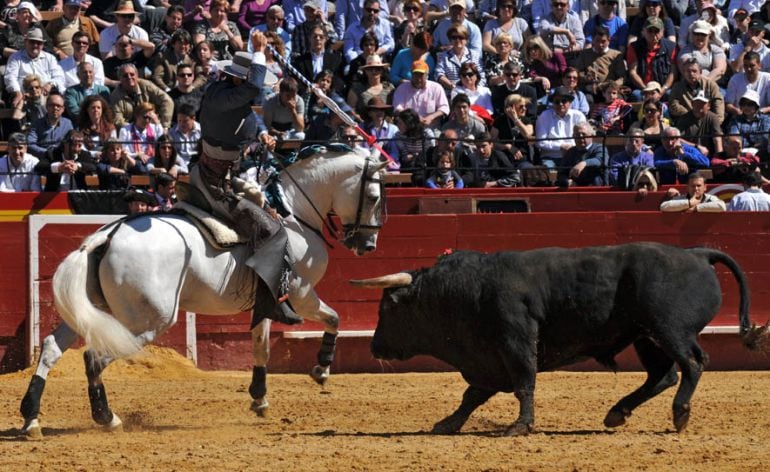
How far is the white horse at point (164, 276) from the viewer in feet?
30.4

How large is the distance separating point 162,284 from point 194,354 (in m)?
4.11

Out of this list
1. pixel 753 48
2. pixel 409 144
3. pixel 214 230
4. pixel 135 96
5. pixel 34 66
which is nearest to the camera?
pixel 214 230

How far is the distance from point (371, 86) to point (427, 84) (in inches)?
26.1

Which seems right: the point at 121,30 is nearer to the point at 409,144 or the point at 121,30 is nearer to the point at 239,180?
the point at 409,144

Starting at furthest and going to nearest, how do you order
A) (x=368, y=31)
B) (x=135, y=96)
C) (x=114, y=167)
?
(x=368, y=31) → (x=135, y=96) → (x=114, y=167)

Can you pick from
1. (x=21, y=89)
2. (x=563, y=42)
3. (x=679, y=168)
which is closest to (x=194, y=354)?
(x=21, y=89)

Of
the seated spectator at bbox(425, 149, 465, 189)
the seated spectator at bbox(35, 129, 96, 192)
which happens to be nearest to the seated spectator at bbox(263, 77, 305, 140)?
the seated spectator at bbox(425, 149, 465, 189)

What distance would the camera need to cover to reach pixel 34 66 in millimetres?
16219

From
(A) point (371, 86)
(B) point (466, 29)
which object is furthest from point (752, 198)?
(A) point (371, 86)

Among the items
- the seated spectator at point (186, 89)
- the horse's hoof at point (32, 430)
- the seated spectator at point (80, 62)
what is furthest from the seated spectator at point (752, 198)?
the horse's hoof at point (32, 430)

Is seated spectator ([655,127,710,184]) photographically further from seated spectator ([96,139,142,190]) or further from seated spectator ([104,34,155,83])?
seated spectator ([104,34,155,83])

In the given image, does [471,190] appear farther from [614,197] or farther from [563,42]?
[563,42]

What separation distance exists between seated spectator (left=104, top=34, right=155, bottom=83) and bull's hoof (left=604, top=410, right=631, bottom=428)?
895cm

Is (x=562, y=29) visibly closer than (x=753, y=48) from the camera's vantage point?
No
